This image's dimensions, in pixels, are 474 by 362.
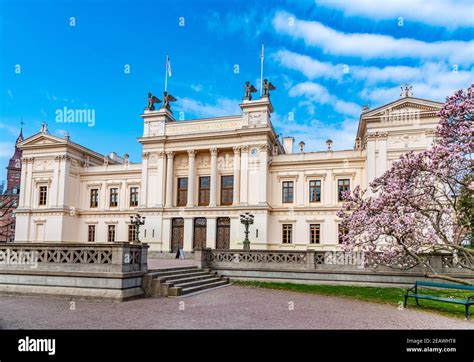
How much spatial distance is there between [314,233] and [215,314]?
891 inches

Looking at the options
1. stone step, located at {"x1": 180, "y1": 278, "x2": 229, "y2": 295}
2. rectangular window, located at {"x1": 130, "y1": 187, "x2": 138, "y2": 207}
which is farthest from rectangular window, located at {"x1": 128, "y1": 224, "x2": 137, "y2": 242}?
stone step, located at {"x1": 180, "y1": 278, "x2": 229, "y2": 295}

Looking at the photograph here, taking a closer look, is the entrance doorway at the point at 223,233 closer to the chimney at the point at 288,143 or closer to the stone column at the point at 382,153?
the stone column at the point at 382,153

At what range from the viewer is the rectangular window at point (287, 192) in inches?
1265

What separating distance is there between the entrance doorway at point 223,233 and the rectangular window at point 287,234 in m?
4.52

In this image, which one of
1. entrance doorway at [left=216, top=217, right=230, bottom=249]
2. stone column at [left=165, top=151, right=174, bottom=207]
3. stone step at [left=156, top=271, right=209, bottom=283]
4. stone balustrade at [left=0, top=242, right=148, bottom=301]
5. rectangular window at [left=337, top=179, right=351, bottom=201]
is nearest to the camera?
stone balustrade at [left=0, top=242, right=148, bottom=301]

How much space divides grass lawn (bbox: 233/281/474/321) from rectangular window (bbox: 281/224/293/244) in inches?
585

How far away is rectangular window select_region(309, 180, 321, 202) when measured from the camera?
103 feet

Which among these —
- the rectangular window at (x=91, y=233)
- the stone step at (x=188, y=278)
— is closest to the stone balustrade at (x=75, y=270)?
the stone step at (x=188, y=278)

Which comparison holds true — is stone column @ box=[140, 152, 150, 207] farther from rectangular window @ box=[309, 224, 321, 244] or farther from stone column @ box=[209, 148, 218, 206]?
rectangular window @ box=[309, 224, 321, 244]

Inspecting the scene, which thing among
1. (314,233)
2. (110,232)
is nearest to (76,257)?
(314,233)

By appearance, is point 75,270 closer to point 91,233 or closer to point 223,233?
point 223,233

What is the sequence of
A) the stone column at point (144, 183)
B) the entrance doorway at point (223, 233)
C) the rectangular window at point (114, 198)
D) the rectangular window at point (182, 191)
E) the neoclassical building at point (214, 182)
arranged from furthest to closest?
the rectangular window at point (114, 198), the rectangular window at point (182, 191), the stone column at point (144, 183), the entrance doorway at point (223, 233), the neoclassical building at point (214, 182)
